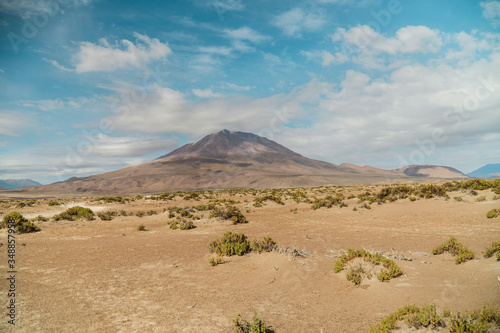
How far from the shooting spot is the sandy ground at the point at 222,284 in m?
5.65

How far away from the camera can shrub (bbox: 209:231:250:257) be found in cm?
1060

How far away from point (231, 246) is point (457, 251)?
8206 mm

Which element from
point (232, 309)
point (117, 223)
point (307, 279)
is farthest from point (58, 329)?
point (117, 223)

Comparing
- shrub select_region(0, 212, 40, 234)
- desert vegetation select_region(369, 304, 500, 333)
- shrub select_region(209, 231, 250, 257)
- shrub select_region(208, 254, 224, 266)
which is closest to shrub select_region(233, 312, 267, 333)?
desert vegetation select_region(369, 304, 500, 333)

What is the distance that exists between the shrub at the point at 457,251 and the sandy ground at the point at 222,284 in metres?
0.21

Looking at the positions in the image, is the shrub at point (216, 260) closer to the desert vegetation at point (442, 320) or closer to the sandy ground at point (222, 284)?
the sandy ground at point (222, 284)

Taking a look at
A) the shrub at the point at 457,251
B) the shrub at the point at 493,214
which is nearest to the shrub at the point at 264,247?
the shrub at the point at 457,251

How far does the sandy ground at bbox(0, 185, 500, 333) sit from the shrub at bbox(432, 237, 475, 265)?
8.2 inches

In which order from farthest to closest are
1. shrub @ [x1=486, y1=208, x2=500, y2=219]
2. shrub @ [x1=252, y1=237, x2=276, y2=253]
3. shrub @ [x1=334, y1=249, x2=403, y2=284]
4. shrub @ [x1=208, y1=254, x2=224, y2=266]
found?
shrub @ [x1=486, y1=208, x2=500, y2=219], shrub @ [x1=252, y1=237, x2=276, y2=253], shrub @ [x1=208, y1=254, x2=224, y2=266], shrub @ [x1=334, y1=249, x2=403, y2=284]

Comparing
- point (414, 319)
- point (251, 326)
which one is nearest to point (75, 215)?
point (251, 326)

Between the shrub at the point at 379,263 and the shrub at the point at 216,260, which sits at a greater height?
the shrub at the point at 379,263

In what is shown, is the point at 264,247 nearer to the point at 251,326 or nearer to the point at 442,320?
the point at 251,326

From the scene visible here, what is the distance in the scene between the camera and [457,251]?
8.75 metres

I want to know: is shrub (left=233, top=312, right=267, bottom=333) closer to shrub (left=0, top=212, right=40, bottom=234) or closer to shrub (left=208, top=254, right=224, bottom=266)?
shrub (left=208, top=254, right=224, bottom=266)
